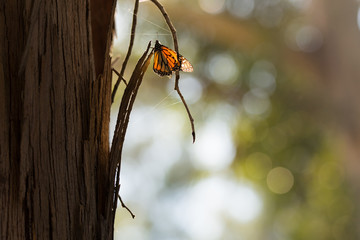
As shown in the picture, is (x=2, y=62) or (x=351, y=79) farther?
(x=351, y=79)

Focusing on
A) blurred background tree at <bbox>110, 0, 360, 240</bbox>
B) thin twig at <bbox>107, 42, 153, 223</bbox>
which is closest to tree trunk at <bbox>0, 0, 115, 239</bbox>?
thin twig at <bbox>107, 42, 153, 223</bbox>

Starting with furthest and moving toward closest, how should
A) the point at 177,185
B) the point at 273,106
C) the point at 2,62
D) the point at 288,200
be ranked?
1. the point at 177,185
2. the point at 288,200
3. the point at 273,106
4. the point at 2,62

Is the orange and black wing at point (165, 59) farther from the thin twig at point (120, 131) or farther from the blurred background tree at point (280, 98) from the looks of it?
the blurred background tree at point (280, 98)

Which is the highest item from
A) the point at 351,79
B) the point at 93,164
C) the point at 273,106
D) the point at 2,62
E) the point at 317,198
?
the point at 2,62

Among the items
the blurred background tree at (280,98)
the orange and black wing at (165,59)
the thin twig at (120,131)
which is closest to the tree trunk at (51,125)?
the thin twig at (120,131)

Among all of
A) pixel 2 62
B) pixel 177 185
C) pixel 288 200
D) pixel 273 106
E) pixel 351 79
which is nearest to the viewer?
pixel 2 62

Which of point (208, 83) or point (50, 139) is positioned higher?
point (50, 139)

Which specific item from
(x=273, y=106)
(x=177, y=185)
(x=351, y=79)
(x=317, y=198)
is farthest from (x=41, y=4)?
(x=177, y=185)

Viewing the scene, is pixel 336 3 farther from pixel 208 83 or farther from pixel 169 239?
pixel 169 239
